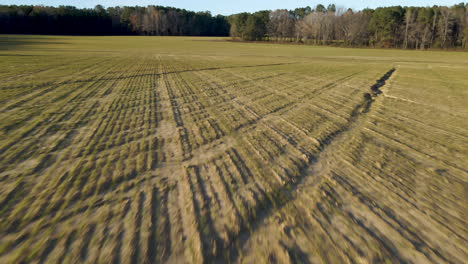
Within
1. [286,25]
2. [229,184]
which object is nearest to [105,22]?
[286,25]

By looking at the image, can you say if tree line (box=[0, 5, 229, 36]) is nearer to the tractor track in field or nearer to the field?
the field

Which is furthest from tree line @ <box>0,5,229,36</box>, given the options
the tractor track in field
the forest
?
the tractor track in field

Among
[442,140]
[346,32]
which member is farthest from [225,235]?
[346,32]

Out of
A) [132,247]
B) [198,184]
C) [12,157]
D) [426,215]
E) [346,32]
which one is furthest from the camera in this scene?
[346,32]

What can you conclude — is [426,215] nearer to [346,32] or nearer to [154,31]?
[346,32]

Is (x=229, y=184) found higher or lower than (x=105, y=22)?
→ lower

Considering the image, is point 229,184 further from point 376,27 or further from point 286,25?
point 286,25

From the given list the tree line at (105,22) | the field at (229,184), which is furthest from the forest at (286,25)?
the field at (229,184)
